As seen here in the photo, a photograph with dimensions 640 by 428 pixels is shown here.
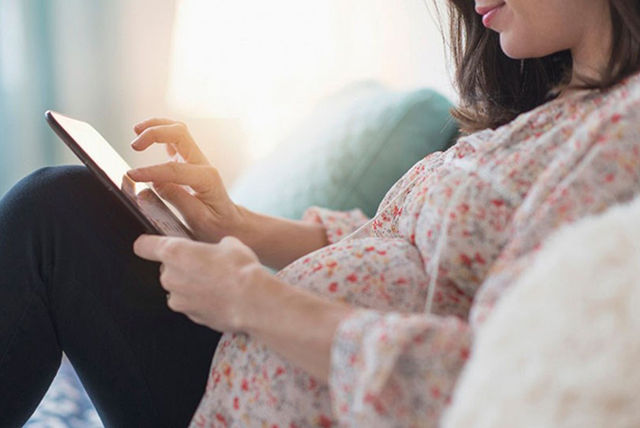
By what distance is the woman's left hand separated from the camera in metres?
0.73

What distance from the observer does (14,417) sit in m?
0.93

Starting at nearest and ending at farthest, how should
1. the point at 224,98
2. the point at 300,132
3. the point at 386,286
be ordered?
the point at 386,286 < the point at 300,132 < the point at 224,98

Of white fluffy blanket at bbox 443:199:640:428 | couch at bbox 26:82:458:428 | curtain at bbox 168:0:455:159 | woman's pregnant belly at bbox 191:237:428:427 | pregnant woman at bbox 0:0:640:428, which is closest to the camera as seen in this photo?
white fluffy blanket at bbox 443:199:640:428

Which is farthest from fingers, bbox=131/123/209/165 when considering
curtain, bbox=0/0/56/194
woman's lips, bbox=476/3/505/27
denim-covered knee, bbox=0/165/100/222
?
curtain, bbox=0/0/56/194

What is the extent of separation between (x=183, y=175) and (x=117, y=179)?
0.44 feet

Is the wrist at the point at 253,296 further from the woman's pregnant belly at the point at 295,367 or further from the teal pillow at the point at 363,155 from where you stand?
the teal pillow at the point at 363,155

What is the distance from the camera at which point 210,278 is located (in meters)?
0.75

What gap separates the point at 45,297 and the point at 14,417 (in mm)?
136

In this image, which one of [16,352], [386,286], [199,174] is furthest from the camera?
[199,174]

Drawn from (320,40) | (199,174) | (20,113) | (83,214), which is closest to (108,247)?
(83,214)

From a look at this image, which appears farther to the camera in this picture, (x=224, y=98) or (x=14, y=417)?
(x=224, y=98)

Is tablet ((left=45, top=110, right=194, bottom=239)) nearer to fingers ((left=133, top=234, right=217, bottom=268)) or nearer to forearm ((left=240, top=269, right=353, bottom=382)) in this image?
fingers ((left=133, top=234, right=217, bottom=268))

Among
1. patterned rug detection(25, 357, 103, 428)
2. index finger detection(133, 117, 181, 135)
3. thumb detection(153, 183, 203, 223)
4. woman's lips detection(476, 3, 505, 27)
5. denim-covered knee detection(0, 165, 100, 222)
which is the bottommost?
patterned rug detection(25, 357, 103, 428)

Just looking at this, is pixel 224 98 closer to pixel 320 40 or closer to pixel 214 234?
pixel 320 40
